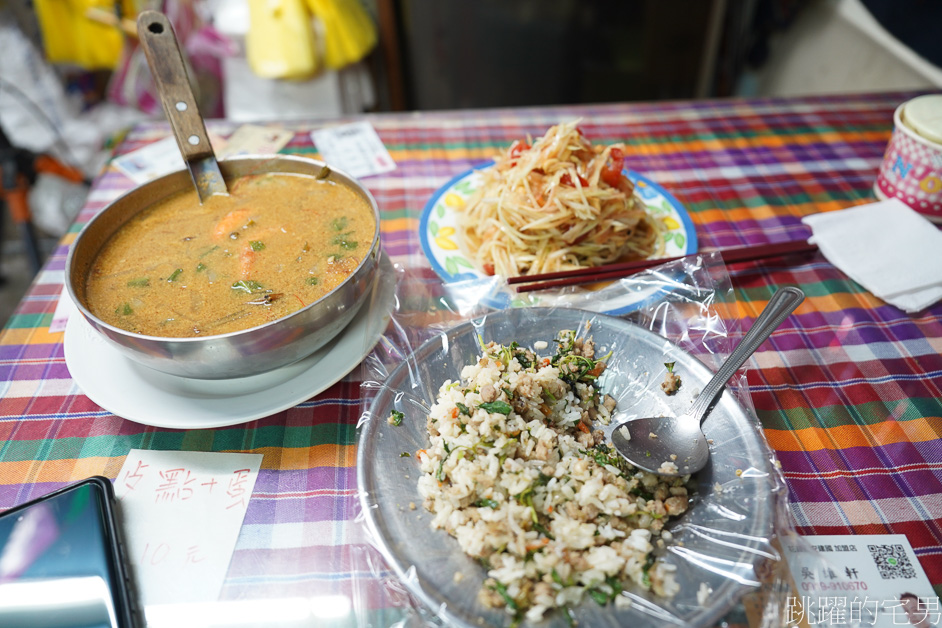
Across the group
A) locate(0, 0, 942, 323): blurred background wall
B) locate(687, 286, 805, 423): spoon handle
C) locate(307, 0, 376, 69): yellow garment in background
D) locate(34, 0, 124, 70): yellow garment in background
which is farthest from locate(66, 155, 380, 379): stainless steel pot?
locate(34, 0, 124, 70): yellow garment in background

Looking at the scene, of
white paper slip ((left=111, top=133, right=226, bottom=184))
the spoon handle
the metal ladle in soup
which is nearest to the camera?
the spoon handle

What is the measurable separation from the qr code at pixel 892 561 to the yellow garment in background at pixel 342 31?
361 cm

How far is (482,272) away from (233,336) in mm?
841

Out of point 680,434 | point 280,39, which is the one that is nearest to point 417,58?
point 280,39

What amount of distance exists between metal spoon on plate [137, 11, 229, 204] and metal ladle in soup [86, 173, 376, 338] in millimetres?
63

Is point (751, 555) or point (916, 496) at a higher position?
point (751, 555)

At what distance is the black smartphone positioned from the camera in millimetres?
1117

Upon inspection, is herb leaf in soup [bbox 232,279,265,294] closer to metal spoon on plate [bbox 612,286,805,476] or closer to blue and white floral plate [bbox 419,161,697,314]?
blue and white floral plate [bbox 419,161,697,314]

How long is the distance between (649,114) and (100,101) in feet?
12.2

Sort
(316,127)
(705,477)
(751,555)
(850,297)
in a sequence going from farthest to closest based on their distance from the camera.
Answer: (316,127)
(850,297)
(705,477)
(751,555)

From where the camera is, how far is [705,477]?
1284 mm

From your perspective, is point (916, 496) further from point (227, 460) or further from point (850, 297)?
point (227, 460)

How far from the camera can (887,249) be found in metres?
2.00

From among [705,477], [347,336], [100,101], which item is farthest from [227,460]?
[100,101]
